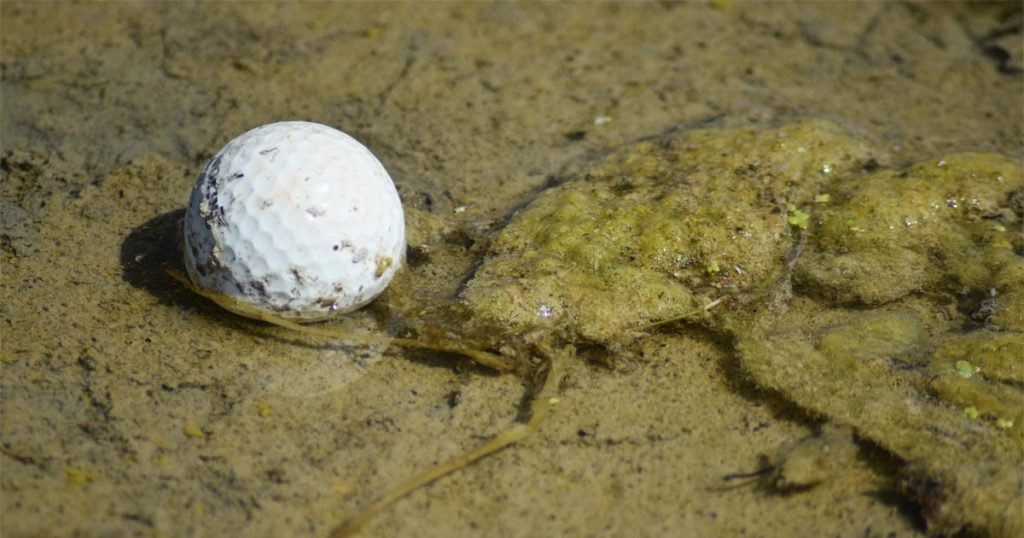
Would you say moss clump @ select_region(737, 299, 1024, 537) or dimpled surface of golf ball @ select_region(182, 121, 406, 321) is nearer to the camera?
moss clump @ select_region(737, 299, 1024, 537)

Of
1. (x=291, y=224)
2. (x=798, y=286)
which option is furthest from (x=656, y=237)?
(x=291, y=224)

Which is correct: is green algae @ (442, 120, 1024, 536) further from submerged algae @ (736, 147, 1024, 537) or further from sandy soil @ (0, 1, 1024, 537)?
sandy soil @ (0, 1, 1024, 537)

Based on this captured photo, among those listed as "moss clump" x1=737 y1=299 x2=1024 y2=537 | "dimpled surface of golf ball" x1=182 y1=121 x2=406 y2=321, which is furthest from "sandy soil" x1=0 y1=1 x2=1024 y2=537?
"dimpled surface of golf ball" x1=182 y1=121 x2=406 y2=321

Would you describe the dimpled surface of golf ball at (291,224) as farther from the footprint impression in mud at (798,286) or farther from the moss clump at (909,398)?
the moss clump at (909,398)

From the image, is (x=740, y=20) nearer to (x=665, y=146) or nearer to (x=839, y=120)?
(x=839, y=120)

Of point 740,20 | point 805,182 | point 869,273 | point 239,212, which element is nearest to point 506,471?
point 239,212

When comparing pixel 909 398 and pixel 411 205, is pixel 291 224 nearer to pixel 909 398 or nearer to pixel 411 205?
pixel 411 205
